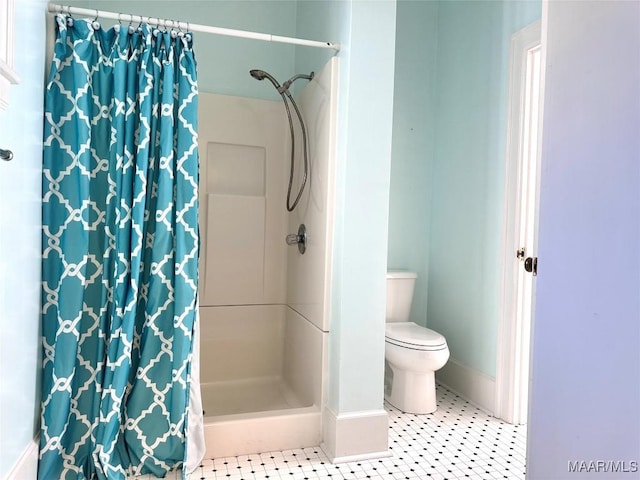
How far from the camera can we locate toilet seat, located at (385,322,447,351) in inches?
96.6

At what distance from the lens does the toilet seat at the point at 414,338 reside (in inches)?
96.6

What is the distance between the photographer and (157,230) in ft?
5.92

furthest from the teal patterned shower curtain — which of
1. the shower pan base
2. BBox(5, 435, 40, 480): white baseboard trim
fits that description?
Result: the shower pan base

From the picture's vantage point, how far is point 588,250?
37.9 inches

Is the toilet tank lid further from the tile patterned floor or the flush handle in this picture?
the tile patterned floor

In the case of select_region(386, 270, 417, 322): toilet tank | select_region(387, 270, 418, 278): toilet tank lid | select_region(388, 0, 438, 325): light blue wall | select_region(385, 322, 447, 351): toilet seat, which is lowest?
select_region(385, 322, 447, 351): toilet seat

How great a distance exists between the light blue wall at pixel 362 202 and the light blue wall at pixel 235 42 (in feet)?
2.72

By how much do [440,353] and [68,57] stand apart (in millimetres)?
2193

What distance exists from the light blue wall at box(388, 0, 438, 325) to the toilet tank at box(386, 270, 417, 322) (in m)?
0.20

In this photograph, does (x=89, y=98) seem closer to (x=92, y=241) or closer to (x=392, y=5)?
(x=92, y=241)

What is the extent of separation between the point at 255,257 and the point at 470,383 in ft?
4.93

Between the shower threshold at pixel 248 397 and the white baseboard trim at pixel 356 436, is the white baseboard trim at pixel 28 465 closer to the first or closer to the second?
the shower threshold at pixel 248 397

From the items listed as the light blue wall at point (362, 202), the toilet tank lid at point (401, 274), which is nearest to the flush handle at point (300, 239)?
the light blue wall at point (362, 202)

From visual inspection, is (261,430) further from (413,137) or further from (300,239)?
(413,137)
